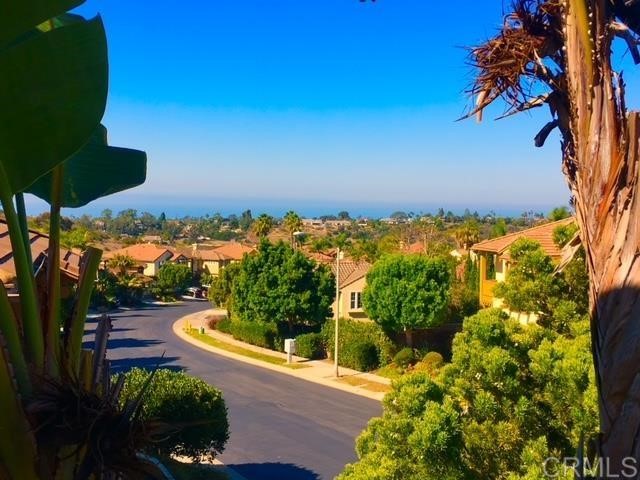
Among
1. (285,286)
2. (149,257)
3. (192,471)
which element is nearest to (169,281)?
(149,257)

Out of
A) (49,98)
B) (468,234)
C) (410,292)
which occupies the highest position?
(49,98)

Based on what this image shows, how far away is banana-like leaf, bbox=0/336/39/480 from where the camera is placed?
7.30 ft

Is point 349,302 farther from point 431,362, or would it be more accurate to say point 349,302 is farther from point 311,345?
point 431,362

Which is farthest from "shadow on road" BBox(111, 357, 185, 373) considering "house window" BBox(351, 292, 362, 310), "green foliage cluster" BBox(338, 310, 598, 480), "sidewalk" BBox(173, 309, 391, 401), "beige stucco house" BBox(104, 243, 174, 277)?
"beige stucco house" BBox(104, 243, 174, 277)

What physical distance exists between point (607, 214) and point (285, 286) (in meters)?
30.8

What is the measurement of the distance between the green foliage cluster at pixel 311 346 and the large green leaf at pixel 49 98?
3041 centimetres

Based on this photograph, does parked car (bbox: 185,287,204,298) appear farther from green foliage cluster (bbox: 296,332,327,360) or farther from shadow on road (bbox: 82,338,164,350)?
green foliage cluster (bbox: 296,332,327,360)

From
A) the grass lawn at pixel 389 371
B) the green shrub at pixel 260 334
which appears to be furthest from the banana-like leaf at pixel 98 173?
the green shrub at pixel 260 334

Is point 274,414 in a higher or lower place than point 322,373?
higher

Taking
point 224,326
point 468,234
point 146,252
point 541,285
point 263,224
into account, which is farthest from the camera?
→ point 146,252

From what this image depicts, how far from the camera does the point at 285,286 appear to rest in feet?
109

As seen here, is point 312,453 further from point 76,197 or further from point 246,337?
point 246,337

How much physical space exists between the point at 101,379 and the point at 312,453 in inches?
593

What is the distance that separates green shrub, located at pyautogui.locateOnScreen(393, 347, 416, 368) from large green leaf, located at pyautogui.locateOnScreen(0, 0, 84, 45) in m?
26.8
